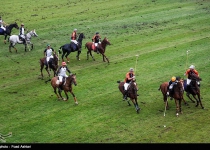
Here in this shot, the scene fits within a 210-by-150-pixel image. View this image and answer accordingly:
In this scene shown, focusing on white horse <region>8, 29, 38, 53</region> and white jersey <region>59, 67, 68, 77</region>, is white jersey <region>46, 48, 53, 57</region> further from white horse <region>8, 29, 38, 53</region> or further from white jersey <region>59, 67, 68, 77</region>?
white horse <region>8, 29, 38, 53</region>

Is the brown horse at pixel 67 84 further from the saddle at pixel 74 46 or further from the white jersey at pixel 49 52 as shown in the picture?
the saddle at pixel 74 46

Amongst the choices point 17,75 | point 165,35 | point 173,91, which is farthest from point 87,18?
point 173,91

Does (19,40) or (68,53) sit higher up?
(19,40)

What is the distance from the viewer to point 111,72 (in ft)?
105

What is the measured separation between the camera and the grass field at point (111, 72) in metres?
21.8

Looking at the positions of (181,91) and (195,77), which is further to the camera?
(195,77)

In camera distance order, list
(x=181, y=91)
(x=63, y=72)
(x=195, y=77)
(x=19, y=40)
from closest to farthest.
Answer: (x=181, y=91), (x=195, y=77), (x=63, y=72), (x=19, y=40)

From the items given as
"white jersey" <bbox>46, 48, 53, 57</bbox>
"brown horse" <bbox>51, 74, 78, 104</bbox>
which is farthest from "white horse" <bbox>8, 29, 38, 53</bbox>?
"brown horse" <bbox>51, 74, 78, 104</bbox>

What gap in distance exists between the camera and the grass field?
860 inches

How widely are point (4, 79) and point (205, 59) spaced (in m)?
18.0

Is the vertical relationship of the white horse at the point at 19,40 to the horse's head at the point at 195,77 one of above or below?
above

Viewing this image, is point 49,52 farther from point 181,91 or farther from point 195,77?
point 195,77

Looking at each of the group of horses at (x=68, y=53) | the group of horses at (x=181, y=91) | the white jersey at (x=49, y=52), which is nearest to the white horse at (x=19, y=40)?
the group of horses at (x=68, y=53)

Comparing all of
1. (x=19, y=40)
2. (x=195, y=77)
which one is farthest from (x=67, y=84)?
(x=19, y=40)
